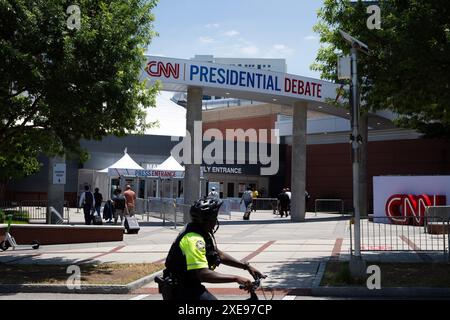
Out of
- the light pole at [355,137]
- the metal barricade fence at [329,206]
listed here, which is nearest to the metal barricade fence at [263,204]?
the metal barricade fence at [329,206]

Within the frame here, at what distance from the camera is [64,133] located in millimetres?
12688

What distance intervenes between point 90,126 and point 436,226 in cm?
1076

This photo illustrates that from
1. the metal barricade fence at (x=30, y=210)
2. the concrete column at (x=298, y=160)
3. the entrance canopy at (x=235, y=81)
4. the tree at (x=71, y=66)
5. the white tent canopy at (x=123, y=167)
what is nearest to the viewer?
the tree at (x=71, y=66)

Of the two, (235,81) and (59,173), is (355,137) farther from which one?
(235,81)

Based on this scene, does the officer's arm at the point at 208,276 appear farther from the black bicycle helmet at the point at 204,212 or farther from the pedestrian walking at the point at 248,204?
the pedestrian walking at the point at 248,204

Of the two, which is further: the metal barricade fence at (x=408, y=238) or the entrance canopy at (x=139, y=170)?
the entrance canopy at (x=139, y=170)

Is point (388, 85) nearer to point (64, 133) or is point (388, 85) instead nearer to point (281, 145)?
point (64, 133)

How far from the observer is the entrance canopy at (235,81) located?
23.8 metres

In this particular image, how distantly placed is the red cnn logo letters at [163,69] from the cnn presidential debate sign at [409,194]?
11183mm

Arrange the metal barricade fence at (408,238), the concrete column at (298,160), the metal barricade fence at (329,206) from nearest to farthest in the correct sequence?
the metal barricade fence at (408,238) < the concrete column at (298,160) < the metal barricade fence at (329,206)

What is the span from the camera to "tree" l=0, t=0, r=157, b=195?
10953 millimetres

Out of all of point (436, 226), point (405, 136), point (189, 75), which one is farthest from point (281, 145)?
point (436, 226)

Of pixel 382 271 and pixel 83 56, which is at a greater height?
pixel 83 56

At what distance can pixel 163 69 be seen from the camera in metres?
23.7
